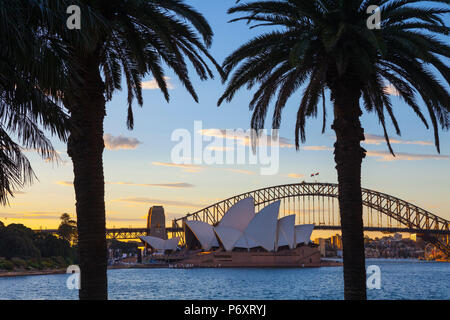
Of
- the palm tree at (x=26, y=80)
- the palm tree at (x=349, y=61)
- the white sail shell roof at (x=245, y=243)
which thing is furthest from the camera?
the white sail shell roof at (x=245, y=243)

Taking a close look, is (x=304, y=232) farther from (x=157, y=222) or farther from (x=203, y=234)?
(x=157, y=222)

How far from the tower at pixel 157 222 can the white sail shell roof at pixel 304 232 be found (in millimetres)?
39100

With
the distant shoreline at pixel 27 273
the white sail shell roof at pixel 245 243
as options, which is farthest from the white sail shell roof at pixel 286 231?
the distant shoreline at pixel 27 273

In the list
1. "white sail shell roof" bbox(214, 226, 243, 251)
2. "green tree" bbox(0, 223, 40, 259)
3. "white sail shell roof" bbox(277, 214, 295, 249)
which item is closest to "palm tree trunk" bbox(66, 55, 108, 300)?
"green tree" bbox(0, 223, 40, 259)

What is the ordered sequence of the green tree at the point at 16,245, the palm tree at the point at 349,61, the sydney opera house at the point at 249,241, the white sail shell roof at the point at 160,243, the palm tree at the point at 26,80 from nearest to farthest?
the palm tree at the point at 26,80 → the palm tree at the point at 349,61 → the green tree at the point at 16,245 → the sydney opera house at the point at 249,241 → the white sail shell roof at the point at 160,243

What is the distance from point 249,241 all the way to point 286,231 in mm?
7782

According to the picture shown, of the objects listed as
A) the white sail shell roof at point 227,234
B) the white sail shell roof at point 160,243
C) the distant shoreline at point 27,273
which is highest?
the white sail shell roof at point 227,234

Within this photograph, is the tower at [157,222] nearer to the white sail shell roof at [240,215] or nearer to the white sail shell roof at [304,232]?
the white sail shell roof at [240,215]

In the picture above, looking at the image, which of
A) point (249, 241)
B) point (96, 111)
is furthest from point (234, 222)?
point (96, 111)

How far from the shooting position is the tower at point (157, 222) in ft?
479

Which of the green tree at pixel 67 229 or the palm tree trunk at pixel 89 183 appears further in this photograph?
the green tree at pixel 67 229

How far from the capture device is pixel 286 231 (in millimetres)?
115062
